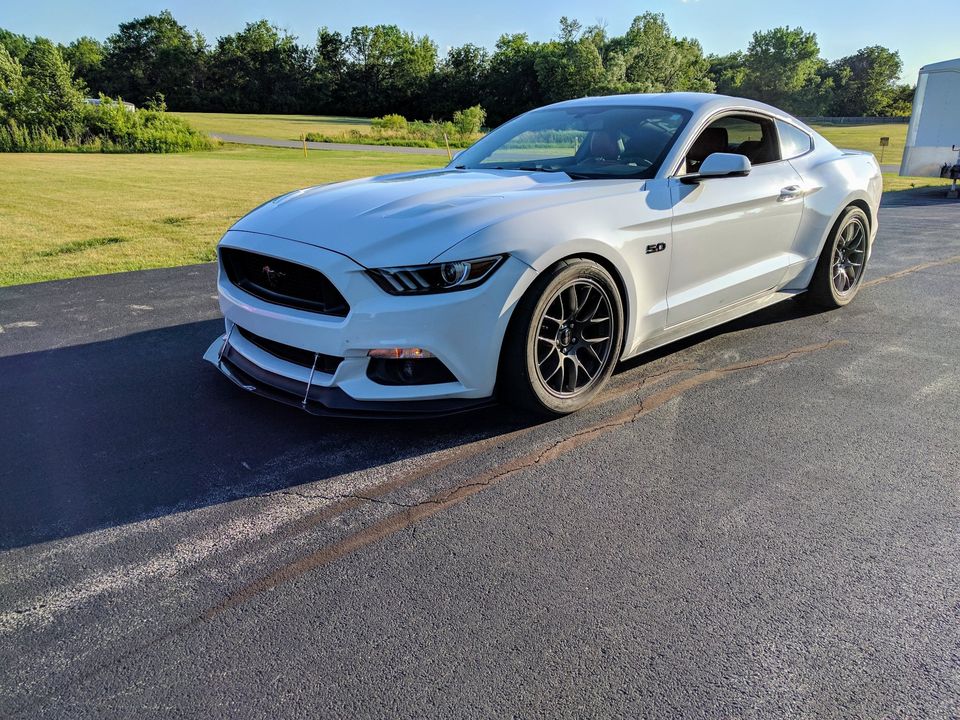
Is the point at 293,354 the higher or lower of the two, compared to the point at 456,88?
lower

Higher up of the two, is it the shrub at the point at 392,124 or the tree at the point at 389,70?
the tree at the point at 389,70

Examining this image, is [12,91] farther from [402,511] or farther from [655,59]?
[655,59]

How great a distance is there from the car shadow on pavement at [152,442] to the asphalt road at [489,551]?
0.05ft

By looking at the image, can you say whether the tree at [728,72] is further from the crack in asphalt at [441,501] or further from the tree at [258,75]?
the crack in asphalt at [441,501]

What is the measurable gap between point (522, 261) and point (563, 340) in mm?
543

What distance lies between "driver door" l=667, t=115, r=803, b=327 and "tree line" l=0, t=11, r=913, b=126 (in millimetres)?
76422

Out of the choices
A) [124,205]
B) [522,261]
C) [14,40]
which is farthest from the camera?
[14,40]

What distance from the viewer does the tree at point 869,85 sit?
336 ft

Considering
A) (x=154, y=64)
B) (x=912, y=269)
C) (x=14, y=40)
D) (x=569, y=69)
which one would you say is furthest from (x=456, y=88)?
(x=912, y=269)

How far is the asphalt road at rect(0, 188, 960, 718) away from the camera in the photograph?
1.97 metres

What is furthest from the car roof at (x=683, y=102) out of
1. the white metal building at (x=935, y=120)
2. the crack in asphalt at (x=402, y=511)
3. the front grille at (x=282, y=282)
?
the white metal building at (x=935, y=120)

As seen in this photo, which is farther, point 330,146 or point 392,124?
point 392,124

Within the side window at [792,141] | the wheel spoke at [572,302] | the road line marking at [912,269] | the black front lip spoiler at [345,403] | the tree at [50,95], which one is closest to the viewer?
the black front lip spoiler at [345,403]

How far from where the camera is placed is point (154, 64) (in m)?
91.0
